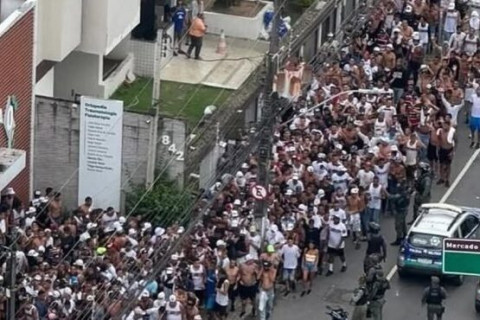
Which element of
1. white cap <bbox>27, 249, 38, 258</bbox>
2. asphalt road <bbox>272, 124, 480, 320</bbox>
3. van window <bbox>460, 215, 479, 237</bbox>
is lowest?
asphalt road <bbox>272, 124, 480, 320</bbox>

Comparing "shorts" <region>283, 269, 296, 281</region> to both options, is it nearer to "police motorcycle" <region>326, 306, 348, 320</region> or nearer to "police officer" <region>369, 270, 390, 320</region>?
"police motorcycle" <region>326, 306, 348, 320</region>

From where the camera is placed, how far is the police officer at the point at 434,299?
42781mm

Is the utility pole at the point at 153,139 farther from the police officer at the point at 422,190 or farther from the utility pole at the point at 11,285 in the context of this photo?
the utility pole at the point at 11,285

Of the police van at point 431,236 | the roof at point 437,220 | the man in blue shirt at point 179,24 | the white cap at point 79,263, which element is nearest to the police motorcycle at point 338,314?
the police van at point 431,236

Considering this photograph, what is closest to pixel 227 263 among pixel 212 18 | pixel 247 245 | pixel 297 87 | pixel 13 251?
pixel 247 245

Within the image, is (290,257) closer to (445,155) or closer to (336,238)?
(336,238)

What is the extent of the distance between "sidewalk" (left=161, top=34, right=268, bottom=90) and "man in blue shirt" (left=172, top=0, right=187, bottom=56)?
189 mm

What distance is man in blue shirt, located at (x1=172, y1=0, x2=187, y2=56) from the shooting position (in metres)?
53.8

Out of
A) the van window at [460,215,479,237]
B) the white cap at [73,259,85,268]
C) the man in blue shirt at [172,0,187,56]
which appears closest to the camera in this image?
the white cap at [73,259,85,268]

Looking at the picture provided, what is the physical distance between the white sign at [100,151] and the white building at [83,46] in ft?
6.24

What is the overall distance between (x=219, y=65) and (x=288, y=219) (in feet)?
31.8

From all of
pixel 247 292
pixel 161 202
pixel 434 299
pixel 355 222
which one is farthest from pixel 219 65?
pixel 434 299

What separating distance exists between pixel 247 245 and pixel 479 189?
27.7 feet

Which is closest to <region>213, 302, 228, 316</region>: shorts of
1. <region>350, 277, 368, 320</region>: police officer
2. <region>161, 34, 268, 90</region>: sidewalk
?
<region>350, 277, 368, 320</region>: police officer
